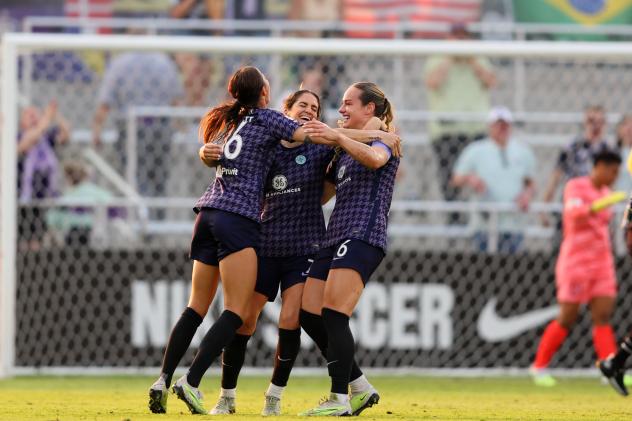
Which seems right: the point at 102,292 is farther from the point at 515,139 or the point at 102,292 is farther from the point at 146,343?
the point at 515,139

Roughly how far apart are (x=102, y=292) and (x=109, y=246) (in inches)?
21.1

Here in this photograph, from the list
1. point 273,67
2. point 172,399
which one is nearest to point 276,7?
point 273,67

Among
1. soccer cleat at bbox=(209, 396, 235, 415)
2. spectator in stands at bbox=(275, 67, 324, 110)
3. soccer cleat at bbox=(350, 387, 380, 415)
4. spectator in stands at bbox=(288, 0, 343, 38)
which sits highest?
spectator in stands at bbox=(288, 0, 343, 38)

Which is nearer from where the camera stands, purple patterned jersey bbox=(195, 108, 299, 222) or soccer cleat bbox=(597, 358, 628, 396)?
purple patterned jersey bbox=(195, 108, 299, 222)

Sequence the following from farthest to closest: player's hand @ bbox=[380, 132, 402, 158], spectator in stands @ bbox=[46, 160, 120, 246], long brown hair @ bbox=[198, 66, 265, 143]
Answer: spectator in stands @ bbox=[46, 160, 120, 246]
long brown hair @ bbox=[198, 66, 265, 143]
player's hand @ bbox=[380, 132, 402, 158]

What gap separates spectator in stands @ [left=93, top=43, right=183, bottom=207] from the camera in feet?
42.1

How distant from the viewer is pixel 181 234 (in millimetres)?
12891

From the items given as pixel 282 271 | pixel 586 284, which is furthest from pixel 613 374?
pixel 282 271

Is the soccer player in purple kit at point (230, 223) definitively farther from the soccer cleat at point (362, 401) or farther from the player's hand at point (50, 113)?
the player's hand at point (50, 113)

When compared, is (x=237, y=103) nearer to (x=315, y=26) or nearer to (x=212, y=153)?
(x=212, y=153)

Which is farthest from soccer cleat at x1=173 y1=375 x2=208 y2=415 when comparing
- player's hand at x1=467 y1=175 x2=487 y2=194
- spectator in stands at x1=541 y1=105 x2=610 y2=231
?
spectator in stands at x1=541 y1=105 x2=610 y2=231

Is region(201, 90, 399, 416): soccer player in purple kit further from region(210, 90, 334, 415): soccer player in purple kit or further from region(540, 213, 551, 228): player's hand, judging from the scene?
region(540, 213, 551, 228): player's hand

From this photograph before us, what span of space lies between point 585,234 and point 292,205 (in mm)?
4201

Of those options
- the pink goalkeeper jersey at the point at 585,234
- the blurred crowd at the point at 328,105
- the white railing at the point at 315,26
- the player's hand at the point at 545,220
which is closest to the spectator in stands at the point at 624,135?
the blurred crowd at the point at 328,105
